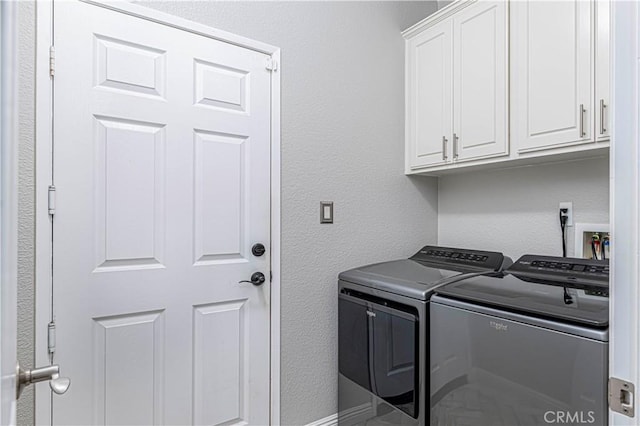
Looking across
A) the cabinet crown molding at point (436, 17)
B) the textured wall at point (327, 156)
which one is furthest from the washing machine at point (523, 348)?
the cabinet crown molding at point (436, 17)

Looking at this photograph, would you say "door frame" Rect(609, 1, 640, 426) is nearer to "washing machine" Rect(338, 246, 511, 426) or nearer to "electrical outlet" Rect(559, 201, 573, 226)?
"washing machine" Rect(338, 246, 511, 426)

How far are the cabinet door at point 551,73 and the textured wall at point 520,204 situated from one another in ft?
1.08

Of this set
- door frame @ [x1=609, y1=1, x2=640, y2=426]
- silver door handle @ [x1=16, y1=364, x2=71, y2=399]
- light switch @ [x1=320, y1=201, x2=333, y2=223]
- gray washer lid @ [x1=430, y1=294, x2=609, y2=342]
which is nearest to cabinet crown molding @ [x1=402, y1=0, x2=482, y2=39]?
light switch @ [x1=320, y1=201, x2=333, y2=223]

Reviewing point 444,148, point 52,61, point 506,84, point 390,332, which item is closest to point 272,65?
point 52,61

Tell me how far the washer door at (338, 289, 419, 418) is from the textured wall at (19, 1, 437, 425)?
0.12 meters

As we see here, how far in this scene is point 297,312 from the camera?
1939mm

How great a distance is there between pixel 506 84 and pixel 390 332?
1277 mm

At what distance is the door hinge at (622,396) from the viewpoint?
546 millimetres

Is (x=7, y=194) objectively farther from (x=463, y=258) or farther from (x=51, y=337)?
(x=463, y=258)

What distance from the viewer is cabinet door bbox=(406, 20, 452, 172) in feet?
6.81

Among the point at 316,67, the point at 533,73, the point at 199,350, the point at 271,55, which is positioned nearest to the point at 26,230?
the point at 199,350

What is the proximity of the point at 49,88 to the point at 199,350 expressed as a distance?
1.16 m

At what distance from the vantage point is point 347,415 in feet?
6.47

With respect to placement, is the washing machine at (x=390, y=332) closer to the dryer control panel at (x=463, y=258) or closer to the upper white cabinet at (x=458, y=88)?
the dryer control panel at (x=463, y=258)
